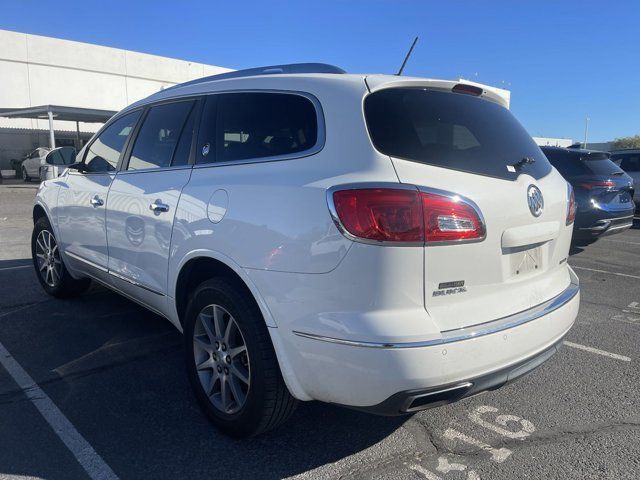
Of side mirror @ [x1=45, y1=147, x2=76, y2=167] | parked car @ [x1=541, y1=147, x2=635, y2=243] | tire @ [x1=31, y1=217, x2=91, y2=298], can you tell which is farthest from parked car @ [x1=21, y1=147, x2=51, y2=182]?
parked car @ [x1=541, y1=147, x2=635, y2=243]

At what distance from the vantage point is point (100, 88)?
34469 millimetres

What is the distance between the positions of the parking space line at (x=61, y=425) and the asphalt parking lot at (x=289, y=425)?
1cm

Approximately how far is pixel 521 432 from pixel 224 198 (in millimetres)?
2107

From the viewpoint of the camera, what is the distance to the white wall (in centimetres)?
3084

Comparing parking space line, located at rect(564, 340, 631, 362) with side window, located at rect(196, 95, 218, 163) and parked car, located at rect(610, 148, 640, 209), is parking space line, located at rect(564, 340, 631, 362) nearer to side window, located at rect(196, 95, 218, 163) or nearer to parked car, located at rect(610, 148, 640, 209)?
side window, located at rect(196, 95, 218, 163)

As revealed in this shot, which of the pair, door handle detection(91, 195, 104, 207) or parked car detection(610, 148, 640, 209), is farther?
parked car detection(610, 148, 640, 209)

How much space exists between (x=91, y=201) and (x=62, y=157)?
3.85 feet

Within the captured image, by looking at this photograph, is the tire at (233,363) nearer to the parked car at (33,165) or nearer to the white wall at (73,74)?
the parked car at (33,165)

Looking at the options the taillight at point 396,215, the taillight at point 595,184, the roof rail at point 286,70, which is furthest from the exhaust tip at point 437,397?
the taillight at point 595,184

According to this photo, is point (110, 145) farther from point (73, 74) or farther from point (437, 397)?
point (73, 74)

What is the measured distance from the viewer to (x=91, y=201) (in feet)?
13.7

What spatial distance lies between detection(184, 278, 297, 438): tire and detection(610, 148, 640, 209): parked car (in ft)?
43.9

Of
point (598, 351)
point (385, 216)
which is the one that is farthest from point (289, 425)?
point (598, 351)

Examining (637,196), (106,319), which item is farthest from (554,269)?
(637,196)
